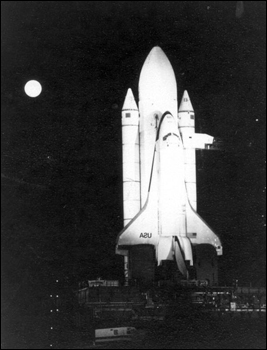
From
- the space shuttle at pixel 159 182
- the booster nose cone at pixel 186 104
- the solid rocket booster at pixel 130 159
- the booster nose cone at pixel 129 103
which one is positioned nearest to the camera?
the space shuttle at pixel 159 182

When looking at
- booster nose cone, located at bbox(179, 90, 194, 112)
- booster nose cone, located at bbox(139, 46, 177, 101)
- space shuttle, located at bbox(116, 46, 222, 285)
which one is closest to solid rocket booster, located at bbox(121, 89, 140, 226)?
space shuttle, located at bbox(116, 46, 222, 285)

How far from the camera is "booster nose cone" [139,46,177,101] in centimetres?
2927

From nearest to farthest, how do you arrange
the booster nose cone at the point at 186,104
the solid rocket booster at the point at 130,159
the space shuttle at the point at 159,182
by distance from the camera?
the space shuttle at the point at 159,182 → the solid rocket booster at the point at 130,159 → the booster nose cone at the point at 186,104

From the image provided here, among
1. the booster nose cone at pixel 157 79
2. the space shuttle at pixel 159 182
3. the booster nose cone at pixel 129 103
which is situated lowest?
the space shuttle at pixel 159 182

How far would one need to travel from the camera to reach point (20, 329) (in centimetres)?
2898

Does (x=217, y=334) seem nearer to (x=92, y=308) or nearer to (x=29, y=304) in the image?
(x=92, y=308)

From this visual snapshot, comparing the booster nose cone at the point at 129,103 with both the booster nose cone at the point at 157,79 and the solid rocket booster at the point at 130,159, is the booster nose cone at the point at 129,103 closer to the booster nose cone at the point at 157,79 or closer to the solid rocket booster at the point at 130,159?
the solid rocket booster at the point at 130,159

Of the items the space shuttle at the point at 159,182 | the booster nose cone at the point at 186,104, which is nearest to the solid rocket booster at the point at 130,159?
the space shuttle at the point at 159,182

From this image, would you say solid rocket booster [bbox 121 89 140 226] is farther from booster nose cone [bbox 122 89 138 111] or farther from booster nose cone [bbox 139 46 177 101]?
booster nose cone [bbox 139 46 177 101]

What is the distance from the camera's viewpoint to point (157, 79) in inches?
1152

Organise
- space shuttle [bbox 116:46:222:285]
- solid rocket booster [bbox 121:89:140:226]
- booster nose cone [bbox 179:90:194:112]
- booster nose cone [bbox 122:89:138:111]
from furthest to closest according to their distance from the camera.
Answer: booster nose cone [bbox 179:90:194:112]
booster nose cone [bbox 122:89:138:111]
solid rocket booster [bbox 121:89:140:226]
space shuttle [bbox 116:46:222:285]

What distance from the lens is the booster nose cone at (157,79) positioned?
29.3 metres

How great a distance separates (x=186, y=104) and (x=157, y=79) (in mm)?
1954

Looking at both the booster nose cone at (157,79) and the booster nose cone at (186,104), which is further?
the booster nose cone at (186,104)
